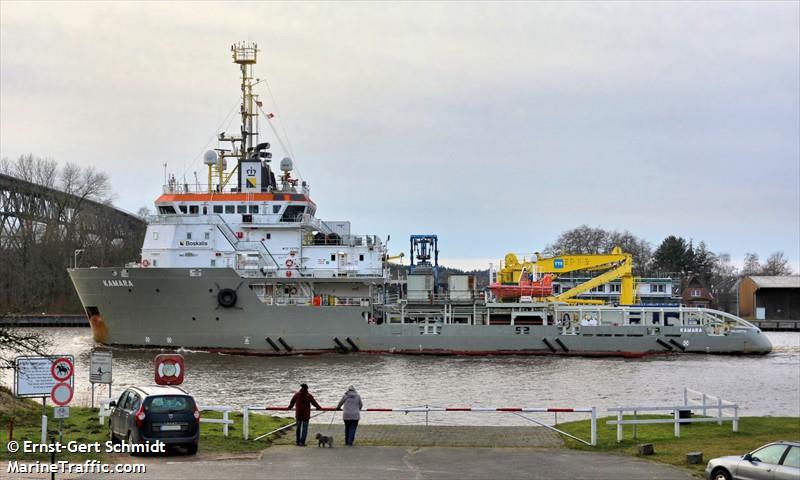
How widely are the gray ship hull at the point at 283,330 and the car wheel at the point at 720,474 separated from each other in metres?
29.5

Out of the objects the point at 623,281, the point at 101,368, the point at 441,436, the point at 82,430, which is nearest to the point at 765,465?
the point at 441,436

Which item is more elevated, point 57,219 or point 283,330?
point 57,219

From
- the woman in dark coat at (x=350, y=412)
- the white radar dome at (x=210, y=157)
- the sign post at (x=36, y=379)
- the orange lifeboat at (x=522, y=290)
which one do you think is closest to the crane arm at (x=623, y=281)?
the orange lifeboat at (x=522, y=290)

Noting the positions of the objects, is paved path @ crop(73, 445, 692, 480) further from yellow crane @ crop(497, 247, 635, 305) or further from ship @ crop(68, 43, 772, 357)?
yellow crane @ crop(497, 247, 635, 305)

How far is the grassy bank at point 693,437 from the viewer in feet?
53.8

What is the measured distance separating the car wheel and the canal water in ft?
33.1

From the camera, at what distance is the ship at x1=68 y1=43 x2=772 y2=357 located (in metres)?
41.5

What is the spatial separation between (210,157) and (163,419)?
3144 cm

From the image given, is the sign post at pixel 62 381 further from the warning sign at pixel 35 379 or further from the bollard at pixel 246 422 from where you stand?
the bollard at pixel 246 422

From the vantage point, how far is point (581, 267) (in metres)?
51.8

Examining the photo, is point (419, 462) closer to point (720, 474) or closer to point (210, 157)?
point (720, 474)

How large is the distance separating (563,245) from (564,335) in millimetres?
66049

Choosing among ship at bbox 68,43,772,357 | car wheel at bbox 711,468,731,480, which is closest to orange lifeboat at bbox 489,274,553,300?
ship at bbox 68,43,772,357

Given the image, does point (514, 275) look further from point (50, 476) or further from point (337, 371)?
point (50, 476)
